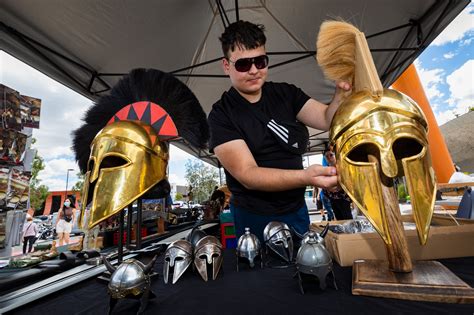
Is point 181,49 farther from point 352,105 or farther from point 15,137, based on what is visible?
point 352,105

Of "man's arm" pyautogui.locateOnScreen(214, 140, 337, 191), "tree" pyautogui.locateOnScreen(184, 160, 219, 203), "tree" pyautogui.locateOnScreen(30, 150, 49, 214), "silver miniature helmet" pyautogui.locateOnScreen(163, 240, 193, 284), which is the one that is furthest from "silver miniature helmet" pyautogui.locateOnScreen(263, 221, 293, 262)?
"tree" pyautogui.locateOnScreen(30, 150, 49, 214)

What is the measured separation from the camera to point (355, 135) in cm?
56

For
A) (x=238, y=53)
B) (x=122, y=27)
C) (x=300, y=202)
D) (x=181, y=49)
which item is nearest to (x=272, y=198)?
(x=300, y=202)

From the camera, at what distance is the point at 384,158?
0.53m

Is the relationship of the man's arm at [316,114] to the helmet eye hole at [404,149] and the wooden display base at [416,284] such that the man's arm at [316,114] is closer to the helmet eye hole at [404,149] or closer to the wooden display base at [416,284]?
the helmet eye hole at [404,149]

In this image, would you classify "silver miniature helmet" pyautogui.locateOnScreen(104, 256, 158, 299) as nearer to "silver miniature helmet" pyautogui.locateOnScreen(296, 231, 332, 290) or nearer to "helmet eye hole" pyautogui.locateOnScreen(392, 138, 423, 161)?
"silver miniature helmet" pyautogui.locateOnScreen(296, 231, 332, 290)

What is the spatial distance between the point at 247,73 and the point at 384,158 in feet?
2.21

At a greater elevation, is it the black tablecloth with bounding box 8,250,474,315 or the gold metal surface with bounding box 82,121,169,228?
the gold metal surface with bounding box 82,121,169,228

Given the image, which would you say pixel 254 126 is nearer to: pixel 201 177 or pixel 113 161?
pixel 113 161

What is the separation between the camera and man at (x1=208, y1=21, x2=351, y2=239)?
100cm

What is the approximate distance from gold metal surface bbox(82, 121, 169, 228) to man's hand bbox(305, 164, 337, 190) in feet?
1.68

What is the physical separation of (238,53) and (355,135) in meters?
0.65

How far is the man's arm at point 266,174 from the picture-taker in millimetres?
641

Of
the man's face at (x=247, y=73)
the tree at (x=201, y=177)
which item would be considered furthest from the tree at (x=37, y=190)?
the man's face at (x=247, y=73)
